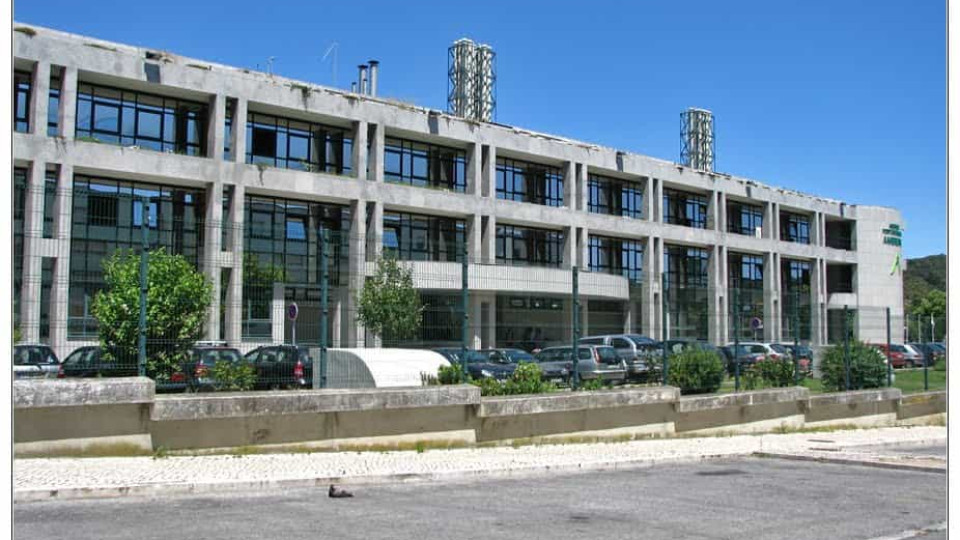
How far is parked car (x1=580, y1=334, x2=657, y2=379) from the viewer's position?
20.6 m

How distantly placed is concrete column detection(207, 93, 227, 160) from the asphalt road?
3268cm

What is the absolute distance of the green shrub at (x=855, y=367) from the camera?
22.5 meters

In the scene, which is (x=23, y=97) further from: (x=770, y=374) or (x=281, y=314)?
(x=770, y=374)

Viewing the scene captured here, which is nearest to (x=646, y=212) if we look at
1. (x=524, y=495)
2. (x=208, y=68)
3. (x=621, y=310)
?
(x=208, y=68)

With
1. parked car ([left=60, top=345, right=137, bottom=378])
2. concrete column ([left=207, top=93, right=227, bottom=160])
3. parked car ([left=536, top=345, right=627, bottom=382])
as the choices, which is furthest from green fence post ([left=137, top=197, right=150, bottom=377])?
concrete column ([left=207, top=93, right=227, bottom=160])

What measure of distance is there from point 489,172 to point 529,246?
20.8 ft

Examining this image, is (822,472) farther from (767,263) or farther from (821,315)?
(767,263)

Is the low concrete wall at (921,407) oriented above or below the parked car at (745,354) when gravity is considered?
below

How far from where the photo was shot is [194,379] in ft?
42.6

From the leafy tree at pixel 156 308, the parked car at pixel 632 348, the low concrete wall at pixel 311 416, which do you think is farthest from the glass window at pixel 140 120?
the low concrete wall at pixel 311 416

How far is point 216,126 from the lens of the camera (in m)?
40.9

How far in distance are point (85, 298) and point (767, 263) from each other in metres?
62.6

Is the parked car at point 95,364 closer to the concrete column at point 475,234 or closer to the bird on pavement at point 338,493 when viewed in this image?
the bird on pavement at point 338,493

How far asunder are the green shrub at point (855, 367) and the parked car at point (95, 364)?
1635cm
